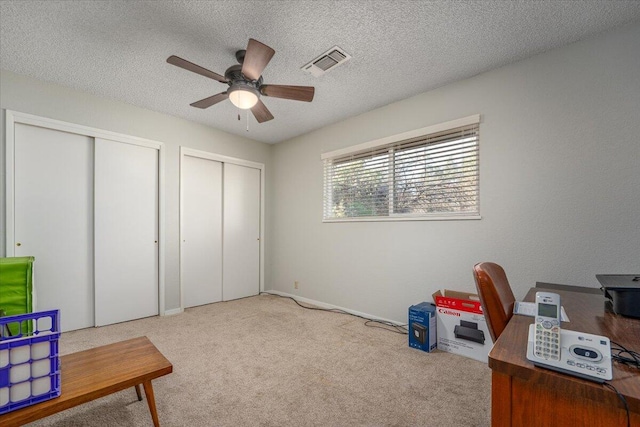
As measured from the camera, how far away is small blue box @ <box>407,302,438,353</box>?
8.02 ft

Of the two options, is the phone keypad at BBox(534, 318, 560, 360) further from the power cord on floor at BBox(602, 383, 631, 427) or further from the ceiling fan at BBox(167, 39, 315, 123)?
the ceiling fan at BBox(167, 39, 315, 123)

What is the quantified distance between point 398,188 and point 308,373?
211 cm

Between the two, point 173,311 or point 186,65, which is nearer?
point 186,65

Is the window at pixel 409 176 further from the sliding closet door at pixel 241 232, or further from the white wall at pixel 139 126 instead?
the white wall at pixel 139 126

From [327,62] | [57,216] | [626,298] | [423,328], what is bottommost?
[423,328]

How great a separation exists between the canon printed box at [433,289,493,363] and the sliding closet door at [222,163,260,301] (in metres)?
3.02

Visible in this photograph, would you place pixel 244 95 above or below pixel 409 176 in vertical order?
above

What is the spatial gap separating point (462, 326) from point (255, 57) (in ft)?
8.72

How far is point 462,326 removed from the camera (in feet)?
7.86

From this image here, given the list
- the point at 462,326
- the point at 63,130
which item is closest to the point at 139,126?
the point at 63,130

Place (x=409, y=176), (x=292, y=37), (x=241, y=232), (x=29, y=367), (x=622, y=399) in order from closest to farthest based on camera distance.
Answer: (x=622, y=399) < (x=29, y=367) < (x=292, y=37) < (x=409, y=176) < (x=241, y=232)

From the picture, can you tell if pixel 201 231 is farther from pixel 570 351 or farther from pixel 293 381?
pixel 570 351

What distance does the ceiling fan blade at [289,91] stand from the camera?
7.35 feet

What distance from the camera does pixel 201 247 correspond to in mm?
4055
